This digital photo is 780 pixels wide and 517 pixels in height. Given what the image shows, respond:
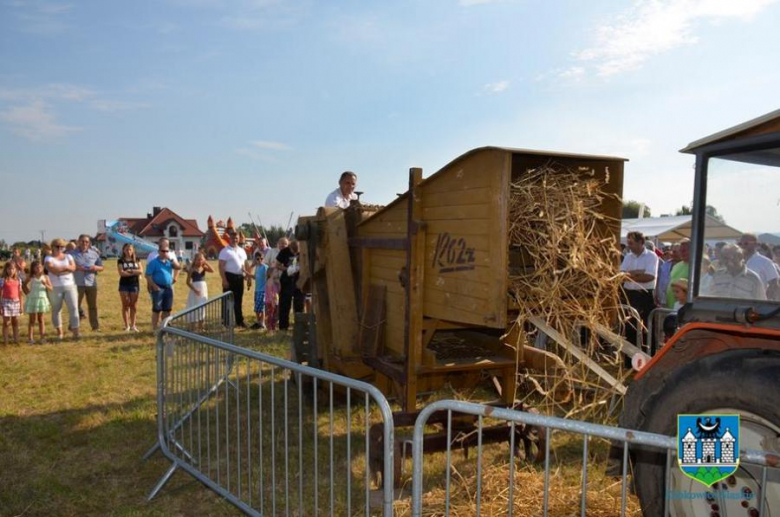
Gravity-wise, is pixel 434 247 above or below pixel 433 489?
above

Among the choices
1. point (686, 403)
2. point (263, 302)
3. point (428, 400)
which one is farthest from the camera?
point (263, 302)

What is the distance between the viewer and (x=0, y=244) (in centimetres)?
6009

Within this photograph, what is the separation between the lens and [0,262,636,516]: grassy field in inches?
147

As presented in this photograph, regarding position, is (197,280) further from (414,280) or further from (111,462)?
(414,280)

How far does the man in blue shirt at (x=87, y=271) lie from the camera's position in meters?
10.9

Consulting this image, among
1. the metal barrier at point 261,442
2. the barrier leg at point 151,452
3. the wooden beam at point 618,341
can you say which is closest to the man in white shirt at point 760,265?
the wooden beam at point 618,341

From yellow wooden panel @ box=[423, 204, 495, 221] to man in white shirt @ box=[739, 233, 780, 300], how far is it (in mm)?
1279

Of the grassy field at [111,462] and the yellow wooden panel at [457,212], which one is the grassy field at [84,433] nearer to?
the grassy field at [111,462]

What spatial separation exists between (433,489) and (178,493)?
1.91 metres

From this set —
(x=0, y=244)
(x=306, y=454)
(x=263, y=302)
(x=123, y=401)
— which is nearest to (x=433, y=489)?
(x=306, y=454)

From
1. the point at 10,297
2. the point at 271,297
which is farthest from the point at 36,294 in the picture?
the point at 271,297

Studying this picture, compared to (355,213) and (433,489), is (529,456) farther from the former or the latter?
(355,213)

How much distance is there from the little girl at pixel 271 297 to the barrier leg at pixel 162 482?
683 centimetres

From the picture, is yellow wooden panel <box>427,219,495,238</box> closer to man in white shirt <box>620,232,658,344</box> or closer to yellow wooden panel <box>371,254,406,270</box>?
yellow wooden panel <box>371,254,406,270</box>
